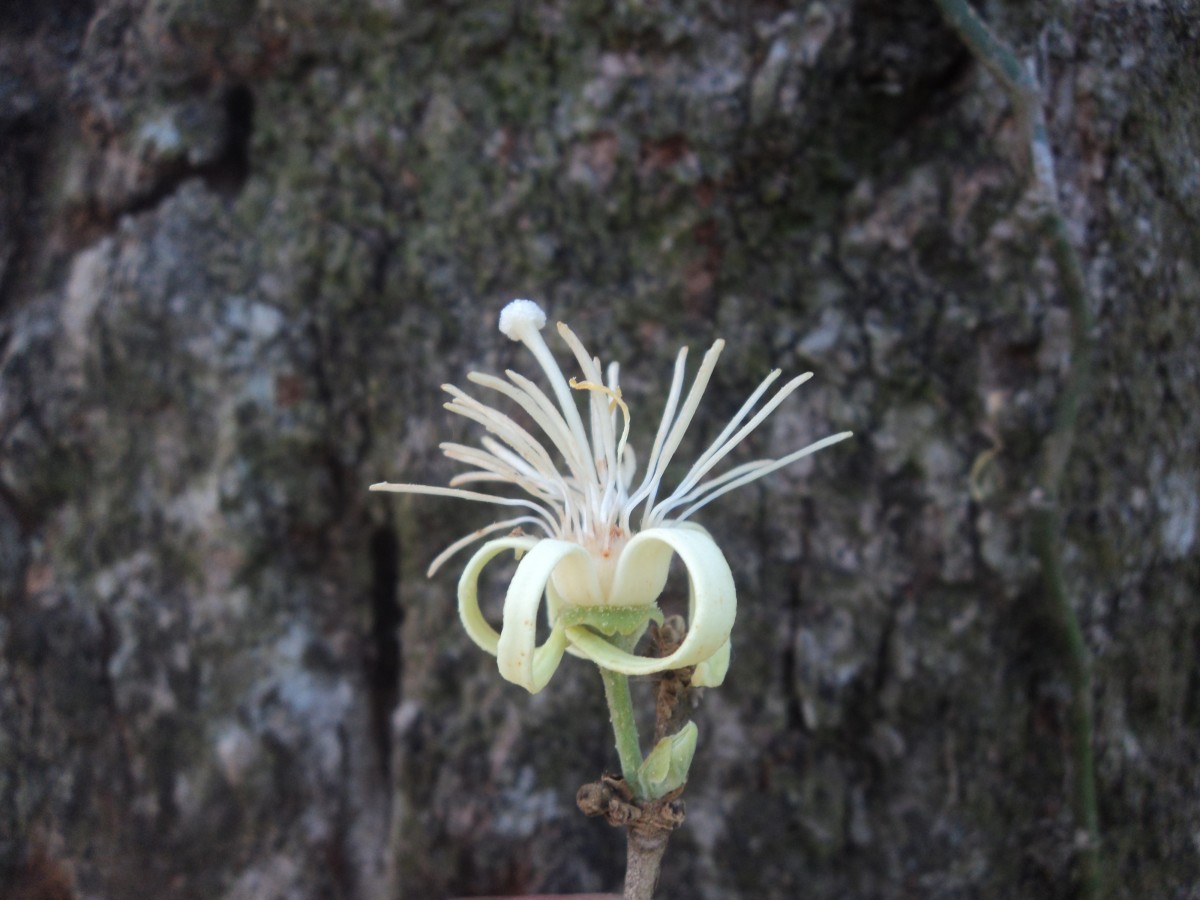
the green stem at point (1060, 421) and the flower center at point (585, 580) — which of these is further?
the green stem at point (1060, 421)

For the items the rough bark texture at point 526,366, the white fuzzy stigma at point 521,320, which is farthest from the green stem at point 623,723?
the rough bark texture at point 526,366

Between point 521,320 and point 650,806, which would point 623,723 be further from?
point 521,320

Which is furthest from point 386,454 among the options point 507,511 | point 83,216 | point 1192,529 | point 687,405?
point 1192,529

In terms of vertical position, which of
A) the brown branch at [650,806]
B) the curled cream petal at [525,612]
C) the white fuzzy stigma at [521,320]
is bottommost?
the brown branch at [650,806]

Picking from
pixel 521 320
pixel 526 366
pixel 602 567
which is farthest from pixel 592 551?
pixel 526 366

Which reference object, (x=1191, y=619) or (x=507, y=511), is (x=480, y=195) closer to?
(x=507, y=511)

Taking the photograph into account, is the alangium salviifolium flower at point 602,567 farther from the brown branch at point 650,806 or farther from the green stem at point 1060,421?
the green stem at point 1060,421

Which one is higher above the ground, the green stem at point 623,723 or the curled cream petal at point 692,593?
the curled cream petal at point 692,593

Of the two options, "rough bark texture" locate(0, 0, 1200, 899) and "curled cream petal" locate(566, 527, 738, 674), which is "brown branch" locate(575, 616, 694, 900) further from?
"rough bark texture" locate(0, 0, 1200, 899)
